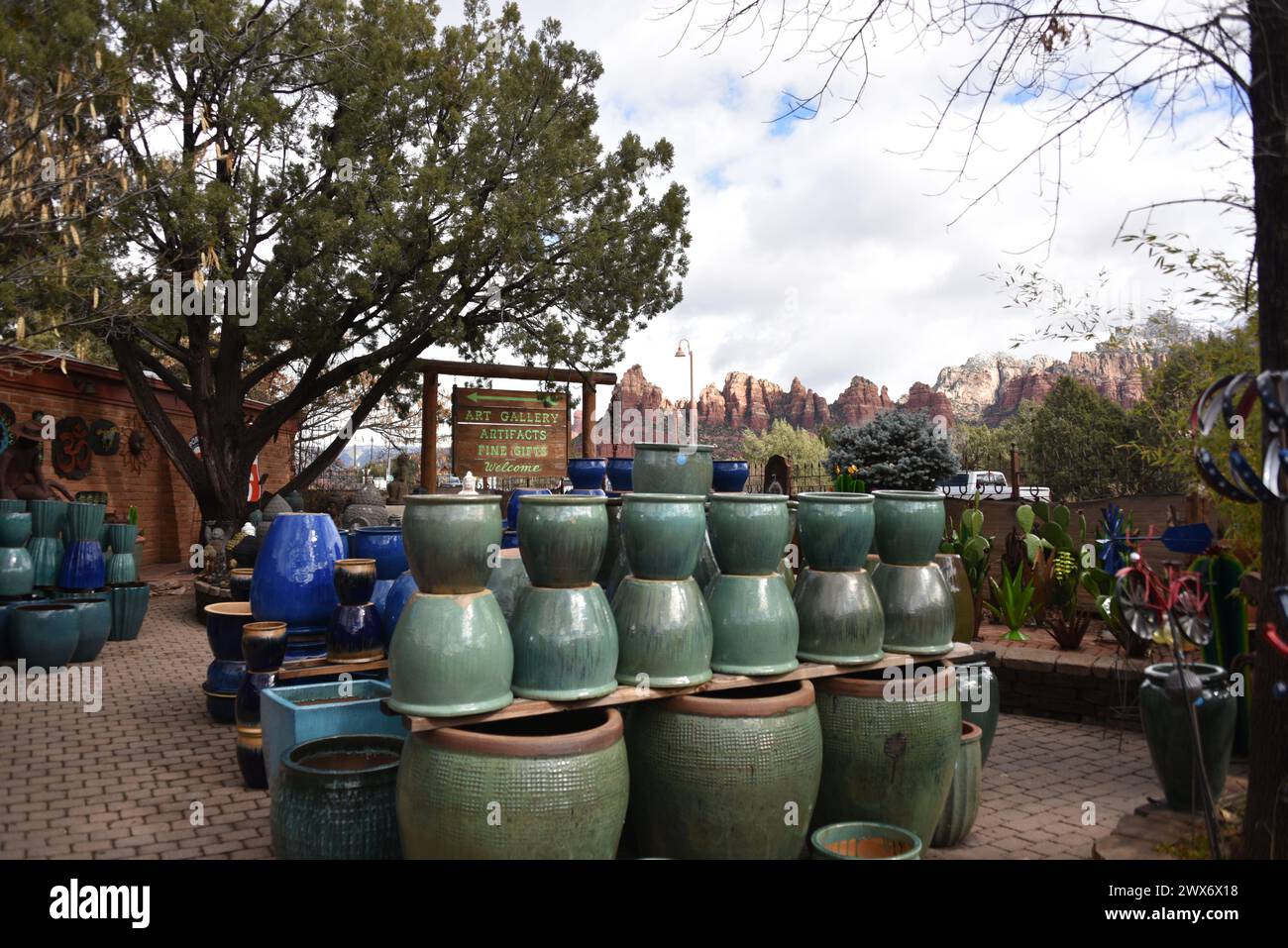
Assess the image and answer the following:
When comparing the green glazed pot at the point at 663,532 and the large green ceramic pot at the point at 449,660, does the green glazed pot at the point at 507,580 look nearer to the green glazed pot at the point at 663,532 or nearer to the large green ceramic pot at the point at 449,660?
the green glazed pot at the point at 663,532

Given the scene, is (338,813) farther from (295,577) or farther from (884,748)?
(295,577)

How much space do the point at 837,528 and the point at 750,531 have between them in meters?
0.40

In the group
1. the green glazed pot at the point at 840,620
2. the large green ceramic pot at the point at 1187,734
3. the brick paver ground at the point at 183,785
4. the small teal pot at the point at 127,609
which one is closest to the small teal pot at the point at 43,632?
the brick paver ground at the point at 183,785

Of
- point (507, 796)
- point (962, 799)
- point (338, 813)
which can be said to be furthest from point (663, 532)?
point (962, 799)

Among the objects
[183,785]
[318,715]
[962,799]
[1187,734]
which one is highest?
[318,715]

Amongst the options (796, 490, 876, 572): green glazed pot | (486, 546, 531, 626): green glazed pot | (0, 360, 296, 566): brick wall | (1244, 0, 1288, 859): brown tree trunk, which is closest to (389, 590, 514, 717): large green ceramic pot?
(486, 546, 531, 626): green glazed pot

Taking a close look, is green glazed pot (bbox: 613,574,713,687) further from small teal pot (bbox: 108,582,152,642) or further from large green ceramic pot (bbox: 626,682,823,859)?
small teal pot (bbox: 108,582,152,642)

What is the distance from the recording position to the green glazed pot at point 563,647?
288cm

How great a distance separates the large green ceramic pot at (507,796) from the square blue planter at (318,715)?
3.37 ft

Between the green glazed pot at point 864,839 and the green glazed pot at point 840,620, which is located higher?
the green glazed pot at point 840,620

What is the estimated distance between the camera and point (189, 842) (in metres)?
3.93

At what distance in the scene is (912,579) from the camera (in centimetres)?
369
